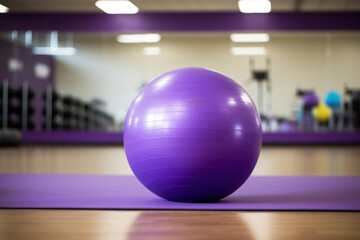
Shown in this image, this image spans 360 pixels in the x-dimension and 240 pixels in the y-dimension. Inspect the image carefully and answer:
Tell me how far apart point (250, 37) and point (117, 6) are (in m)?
2.97

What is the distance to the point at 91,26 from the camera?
991 centimetres

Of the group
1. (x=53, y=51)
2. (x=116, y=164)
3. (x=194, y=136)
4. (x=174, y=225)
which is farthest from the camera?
(x=53, y=51)

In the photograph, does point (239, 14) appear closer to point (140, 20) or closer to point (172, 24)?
point (172, 24)

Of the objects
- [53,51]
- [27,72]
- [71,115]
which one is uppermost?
[53,51]

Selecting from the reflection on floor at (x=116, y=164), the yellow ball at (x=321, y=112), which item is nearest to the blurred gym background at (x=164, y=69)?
the yellow ball at (x=321, y=112)

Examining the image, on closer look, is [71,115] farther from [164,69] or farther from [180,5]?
[180,5]

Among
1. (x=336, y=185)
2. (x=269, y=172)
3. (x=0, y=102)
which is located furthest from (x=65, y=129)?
(x=336, y=185)

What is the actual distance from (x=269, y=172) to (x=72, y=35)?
25.1 ft

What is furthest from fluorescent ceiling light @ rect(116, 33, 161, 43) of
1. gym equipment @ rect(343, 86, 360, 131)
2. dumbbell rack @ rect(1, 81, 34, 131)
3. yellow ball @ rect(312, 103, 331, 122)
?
gym equipment @ rect(343, 86, 360, 131)

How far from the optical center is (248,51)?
1018 centimetres

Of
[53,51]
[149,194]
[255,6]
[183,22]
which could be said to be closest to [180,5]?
[183,22]

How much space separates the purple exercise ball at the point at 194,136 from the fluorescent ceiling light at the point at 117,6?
743cm

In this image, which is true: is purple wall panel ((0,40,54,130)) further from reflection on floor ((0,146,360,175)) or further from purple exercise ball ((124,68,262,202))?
purple exercise ball ((124,68,262,202))

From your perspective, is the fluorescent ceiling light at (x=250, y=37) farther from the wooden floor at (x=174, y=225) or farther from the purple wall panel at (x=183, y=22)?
the wooden floor at (x=174, y=225)
